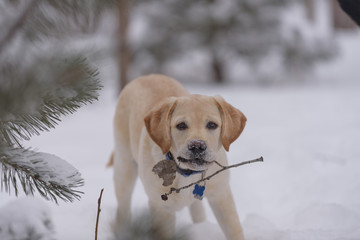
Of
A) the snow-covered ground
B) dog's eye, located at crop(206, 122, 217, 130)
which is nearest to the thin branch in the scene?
the snow-covered ground

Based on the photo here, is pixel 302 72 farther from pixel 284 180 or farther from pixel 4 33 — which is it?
pixel 4 33

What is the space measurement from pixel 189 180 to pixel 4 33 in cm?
116

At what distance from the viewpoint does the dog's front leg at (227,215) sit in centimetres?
202

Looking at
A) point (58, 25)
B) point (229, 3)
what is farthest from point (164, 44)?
point (58, 25)

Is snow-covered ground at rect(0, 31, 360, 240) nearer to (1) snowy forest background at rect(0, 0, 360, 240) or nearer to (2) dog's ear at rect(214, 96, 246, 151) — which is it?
(1) snowy forest background at rect(0, 0, 360, 240)

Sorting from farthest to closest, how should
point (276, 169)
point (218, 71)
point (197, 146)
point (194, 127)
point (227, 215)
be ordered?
point (218, 71) < point (276, 169) < point (227, 215) < point (194, 127) < point (197, 146)

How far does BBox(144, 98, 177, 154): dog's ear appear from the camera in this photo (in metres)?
1.85

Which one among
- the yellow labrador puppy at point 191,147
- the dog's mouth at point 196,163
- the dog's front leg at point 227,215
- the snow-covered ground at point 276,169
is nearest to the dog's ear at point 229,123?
the yellow labrador puppy at point 191,147

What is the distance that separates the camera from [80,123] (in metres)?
5.95

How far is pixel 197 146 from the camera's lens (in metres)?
1.71

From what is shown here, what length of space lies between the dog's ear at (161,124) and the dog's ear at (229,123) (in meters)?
0.24

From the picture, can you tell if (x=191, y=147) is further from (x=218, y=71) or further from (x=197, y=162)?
(x=218, y=71)


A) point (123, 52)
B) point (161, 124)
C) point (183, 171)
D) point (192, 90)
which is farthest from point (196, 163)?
point (192, 90)

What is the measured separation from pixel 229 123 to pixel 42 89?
3.42 feet
